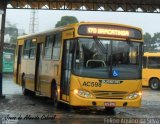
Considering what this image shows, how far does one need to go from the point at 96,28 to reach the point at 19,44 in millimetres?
10148

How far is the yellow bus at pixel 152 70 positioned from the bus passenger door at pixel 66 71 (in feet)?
57.8

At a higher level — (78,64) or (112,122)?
(78,64)

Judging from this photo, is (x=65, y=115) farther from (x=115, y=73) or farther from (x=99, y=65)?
(x=115, y=73)

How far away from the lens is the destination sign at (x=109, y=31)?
16.5 m

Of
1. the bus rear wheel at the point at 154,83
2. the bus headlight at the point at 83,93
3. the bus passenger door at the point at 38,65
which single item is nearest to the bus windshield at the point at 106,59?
the bus headlight at the point at 83,93

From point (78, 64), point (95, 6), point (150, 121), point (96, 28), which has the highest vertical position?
point (95, 6)

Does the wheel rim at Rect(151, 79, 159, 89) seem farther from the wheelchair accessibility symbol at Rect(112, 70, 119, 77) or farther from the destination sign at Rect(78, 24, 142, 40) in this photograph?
the wheelchair accessibility symbol at Rect(112, 70, 119, 77)

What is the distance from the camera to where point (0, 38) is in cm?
2266

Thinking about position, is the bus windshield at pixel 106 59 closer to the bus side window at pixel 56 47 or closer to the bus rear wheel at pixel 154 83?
the bus side window at pixel 56 47

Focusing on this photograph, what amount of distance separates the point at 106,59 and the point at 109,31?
922mm

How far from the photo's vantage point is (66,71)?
1709cm

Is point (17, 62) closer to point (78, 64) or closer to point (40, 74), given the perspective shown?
point (40, 74)

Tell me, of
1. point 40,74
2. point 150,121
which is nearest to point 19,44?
point 40,74

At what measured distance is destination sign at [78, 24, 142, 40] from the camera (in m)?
16.5
